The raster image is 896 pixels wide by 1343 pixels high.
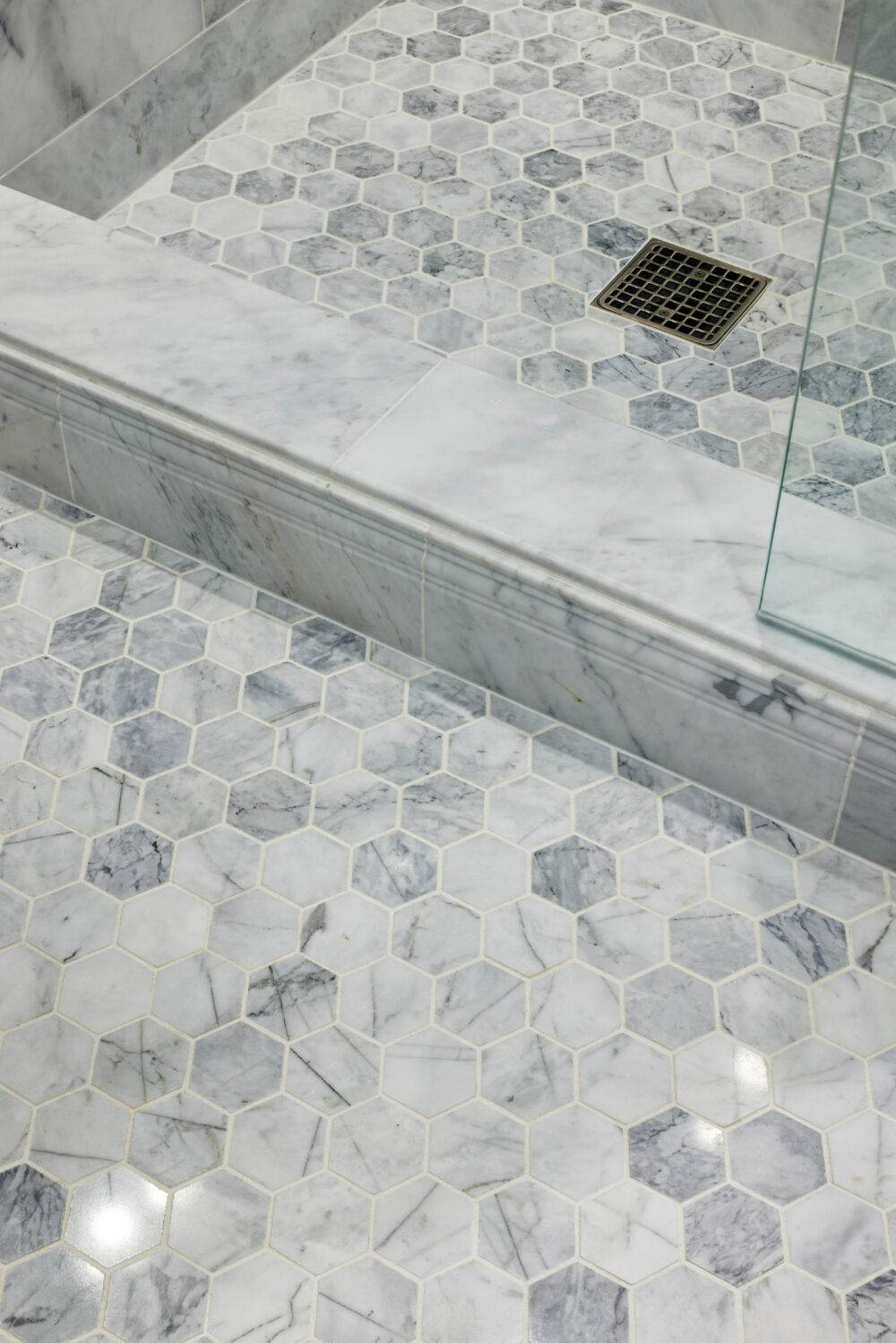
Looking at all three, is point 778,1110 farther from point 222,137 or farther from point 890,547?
point 222,137

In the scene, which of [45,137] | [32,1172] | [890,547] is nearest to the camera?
[32,1172]

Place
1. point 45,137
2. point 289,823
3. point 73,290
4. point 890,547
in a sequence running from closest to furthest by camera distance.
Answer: point 890,547, point 289,823, point 73,290, point 45,137

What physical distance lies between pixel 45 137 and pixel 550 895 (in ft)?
4.79

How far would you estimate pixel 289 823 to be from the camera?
5.53ft

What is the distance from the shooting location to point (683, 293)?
233 centimetres

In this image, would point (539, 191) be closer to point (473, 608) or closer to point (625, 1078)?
point (473, 608)

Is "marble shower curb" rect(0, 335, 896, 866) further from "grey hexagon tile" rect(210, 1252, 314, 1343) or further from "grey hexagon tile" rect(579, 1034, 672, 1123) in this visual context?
"grey hexagon tile" rect(210, 1252, 314, 1343)

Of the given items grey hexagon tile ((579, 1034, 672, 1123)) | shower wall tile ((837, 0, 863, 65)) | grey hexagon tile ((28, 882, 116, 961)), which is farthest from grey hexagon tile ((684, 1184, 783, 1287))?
shower wall tile ((837, 0, 863, 65))

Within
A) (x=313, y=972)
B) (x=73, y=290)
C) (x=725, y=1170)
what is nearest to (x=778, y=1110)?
(x=725, y=1170)

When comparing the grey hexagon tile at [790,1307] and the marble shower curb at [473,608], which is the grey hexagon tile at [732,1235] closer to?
the grey hexagon tile at [790,1307]

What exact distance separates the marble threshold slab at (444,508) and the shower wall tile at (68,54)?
34 cm

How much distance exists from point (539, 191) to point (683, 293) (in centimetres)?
34

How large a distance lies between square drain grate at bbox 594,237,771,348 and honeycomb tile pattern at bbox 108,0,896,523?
0.03m

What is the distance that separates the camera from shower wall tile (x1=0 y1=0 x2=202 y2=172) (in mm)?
2217
